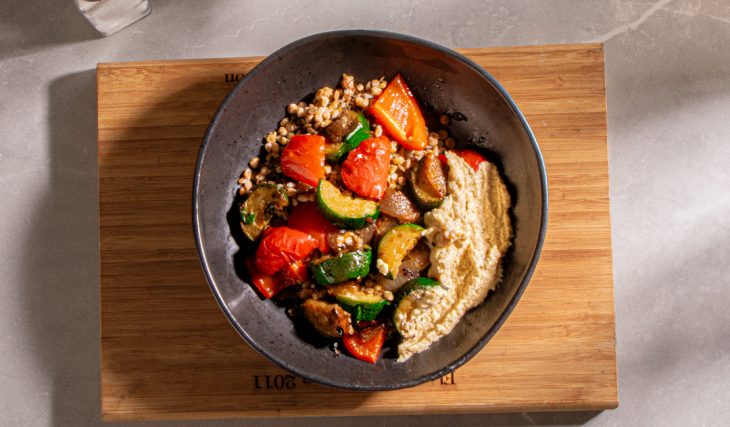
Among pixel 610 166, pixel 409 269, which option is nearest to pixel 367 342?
pixel 409 269

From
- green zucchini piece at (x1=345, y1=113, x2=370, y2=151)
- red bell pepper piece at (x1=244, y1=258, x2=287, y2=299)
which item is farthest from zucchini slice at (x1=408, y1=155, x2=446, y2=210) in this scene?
red bell pepper piece at (x1=244, y1=258, x2=287, y2=299)

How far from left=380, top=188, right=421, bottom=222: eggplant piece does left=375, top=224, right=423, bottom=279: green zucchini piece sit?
0.05 m

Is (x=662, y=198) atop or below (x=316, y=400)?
atop

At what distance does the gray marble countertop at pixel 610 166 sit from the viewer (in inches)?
93.6

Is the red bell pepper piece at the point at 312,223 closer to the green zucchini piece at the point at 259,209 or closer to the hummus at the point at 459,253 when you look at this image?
the green zucchini piece at the point at 259,209

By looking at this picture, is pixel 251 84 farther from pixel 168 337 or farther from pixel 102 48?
pixel 168 337

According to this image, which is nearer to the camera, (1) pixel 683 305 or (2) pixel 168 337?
(2) pixel 168 337

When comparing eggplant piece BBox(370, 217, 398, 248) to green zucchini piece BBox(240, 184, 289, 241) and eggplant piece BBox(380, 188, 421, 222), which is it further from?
green zucchini piece BBox(240, 184, 289, 241)

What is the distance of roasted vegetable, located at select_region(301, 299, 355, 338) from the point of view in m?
2.01

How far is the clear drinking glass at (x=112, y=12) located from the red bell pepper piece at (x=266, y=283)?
3.42 ft

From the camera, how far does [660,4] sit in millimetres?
2412

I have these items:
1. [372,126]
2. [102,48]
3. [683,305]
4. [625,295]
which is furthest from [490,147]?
[102,48]

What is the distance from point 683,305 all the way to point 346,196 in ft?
4.42

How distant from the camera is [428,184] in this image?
205 centimetres
